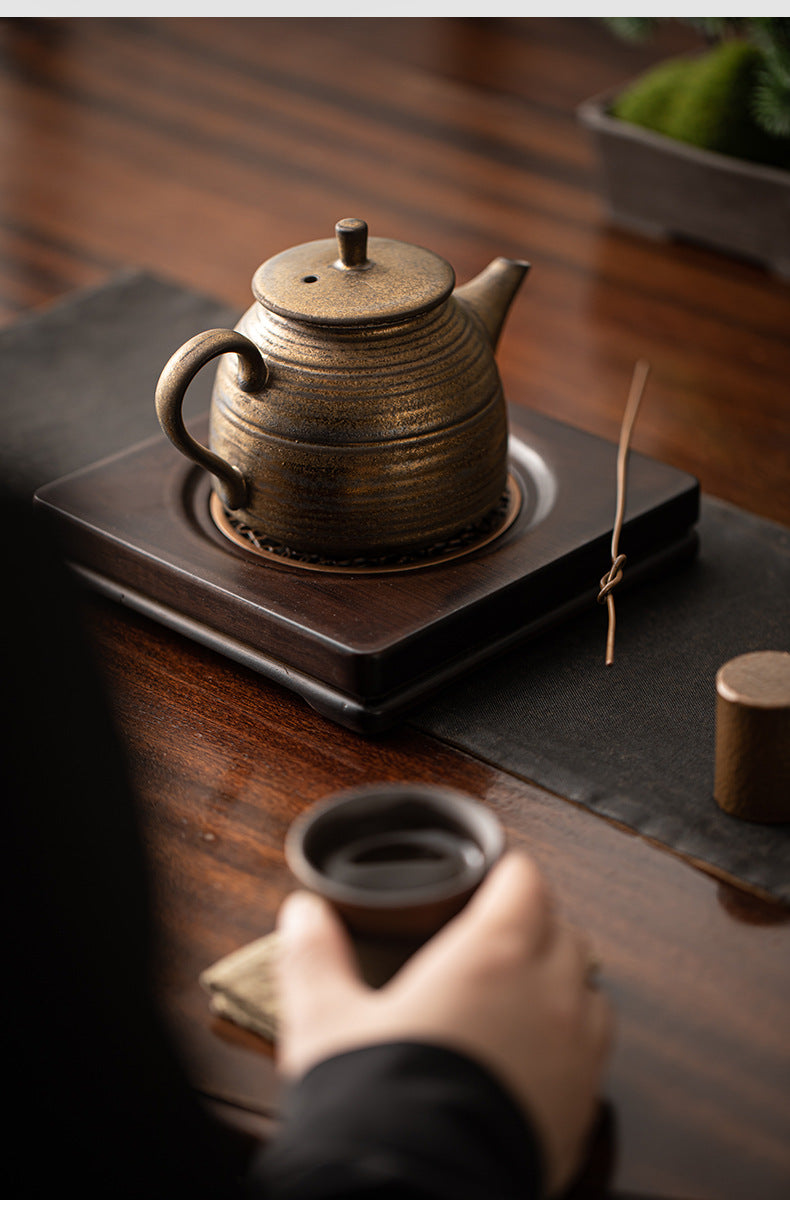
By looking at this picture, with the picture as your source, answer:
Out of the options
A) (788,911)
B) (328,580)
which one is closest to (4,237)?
(328,580)

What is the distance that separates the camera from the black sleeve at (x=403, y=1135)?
1.90 ft

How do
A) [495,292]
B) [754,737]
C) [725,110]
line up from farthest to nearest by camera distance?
[725,110], [495,292], [754,737]

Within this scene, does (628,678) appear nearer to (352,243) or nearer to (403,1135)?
(352,243)

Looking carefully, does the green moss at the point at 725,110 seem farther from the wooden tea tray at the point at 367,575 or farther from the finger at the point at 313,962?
the finger at the point at 313,962

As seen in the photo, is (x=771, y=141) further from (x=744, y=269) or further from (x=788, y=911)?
(x=788, y=911)

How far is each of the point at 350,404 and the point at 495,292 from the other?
0.20 meters

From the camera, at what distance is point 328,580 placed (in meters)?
1.01

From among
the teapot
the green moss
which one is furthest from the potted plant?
the teapot

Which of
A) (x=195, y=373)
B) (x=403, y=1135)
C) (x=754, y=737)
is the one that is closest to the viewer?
(x=403, y=1135)

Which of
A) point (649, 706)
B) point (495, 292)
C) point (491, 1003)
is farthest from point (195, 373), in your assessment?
point (491, 1003)

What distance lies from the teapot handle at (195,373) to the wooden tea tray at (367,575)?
75 millimetres

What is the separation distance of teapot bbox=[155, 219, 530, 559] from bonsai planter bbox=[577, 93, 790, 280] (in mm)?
781

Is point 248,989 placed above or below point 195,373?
below

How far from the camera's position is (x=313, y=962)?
2.10ft
